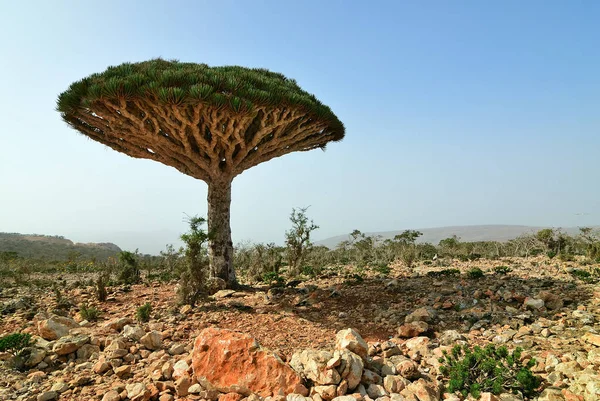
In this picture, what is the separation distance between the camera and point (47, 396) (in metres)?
3.56

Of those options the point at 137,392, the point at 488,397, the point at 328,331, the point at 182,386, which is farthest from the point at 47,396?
the point at 488,397

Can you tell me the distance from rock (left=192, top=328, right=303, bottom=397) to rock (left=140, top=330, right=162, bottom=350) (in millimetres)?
1230

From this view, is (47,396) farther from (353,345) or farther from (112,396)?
(353,345)

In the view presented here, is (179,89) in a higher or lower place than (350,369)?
higher

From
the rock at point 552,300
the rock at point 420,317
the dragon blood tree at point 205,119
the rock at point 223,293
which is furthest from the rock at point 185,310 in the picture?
the rock at point 552,300

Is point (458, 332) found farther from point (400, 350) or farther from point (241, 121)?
point (241, 121)

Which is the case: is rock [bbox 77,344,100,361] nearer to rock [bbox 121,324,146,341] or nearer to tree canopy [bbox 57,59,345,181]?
rock [bbox 121,324,146,341]

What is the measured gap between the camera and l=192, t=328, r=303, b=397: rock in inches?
135

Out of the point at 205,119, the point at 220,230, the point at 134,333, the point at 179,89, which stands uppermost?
the point at 179,89

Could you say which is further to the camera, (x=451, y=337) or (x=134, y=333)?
(x=451, y=337)

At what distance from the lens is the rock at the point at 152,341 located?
468cm

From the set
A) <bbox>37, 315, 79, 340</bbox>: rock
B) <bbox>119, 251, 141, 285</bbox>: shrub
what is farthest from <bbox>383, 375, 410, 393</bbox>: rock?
<bbox>119, 251, 141, 285</bbox>: shrub

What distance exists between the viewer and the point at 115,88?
23.8ft

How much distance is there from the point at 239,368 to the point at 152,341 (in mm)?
1819
